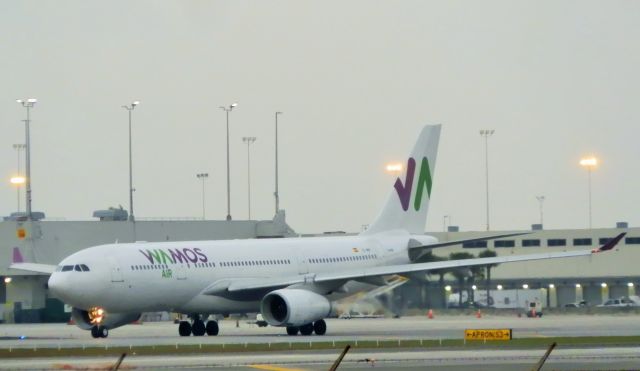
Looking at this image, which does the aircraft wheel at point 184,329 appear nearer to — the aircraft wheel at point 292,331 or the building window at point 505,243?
the aircraft wheel at point 292,331

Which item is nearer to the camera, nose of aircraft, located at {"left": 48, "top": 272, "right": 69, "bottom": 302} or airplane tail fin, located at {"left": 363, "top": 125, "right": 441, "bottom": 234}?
nose of aircraft, located at {"left": 48, "top": 272, "right": 69, "bottom": 302}

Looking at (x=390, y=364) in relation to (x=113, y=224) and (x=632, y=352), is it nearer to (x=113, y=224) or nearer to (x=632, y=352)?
(x=632, y=352)

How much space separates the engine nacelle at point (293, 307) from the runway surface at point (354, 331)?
91cm

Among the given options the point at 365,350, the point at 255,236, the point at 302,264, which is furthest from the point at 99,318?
the point at 255,236

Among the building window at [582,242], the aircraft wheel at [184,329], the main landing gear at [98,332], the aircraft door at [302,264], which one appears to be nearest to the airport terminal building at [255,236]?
the building window at [582,242]

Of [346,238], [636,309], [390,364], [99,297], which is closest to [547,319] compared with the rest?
[636,309]

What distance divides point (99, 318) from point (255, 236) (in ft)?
133

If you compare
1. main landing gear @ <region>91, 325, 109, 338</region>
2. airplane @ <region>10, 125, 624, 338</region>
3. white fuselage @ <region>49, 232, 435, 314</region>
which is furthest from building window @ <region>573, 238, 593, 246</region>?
main landing gear @ <region>91, 325, 109, 338</region>

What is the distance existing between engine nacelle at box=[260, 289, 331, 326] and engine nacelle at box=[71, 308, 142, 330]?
6119 mm

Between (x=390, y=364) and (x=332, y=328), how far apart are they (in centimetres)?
3100

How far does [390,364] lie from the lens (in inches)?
1694

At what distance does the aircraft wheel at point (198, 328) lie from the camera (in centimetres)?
6875

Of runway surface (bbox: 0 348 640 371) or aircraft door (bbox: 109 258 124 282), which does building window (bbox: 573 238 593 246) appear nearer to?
aircraft door (bbox: 109 258 124 282)

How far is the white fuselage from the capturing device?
65188 mm
